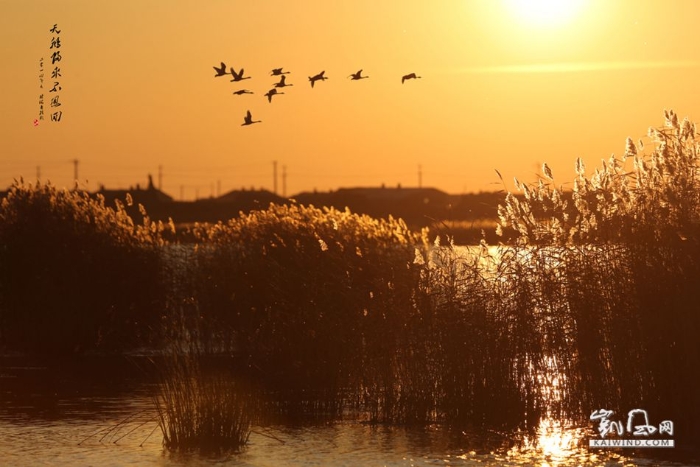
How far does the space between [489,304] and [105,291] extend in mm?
13170

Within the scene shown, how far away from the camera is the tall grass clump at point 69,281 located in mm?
27922

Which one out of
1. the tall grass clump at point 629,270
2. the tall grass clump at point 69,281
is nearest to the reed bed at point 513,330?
the tall grass clump at point 629,270

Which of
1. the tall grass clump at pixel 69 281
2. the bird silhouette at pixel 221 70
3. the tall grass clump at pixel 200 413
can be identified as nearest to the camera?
the tall grass clump at pixel 200 413

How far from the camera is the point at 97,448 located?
15.6 m

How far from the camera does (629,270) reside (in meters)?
16.0

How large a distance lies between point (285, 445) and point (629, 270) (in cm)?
484

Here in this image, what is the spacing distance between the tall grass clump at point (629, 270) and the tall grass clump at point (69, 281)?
43.4 ft

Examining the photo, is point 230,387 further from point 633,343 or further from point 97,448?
point 633,343

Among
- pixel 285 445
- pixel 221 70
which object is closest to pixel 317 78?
pixel 221 70

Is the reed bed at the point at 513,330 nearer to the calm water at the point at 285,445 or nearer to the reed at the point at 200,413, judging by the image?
the reed at the point at 200,413

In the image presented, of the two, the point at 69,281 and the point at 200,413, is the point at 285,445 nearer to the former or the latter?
the point at 200,413

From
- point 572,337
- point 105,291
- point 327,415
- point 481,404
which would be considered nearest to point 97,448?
point 327,415

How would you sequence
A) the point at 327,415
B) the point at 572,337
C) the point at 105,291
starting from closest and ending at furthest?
the point at 572,337 < the point at 327,415 < the point at 105,291

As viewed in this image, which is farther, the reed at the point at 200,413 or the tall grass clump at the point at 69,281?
the tall grass clump at the point at 69,281
